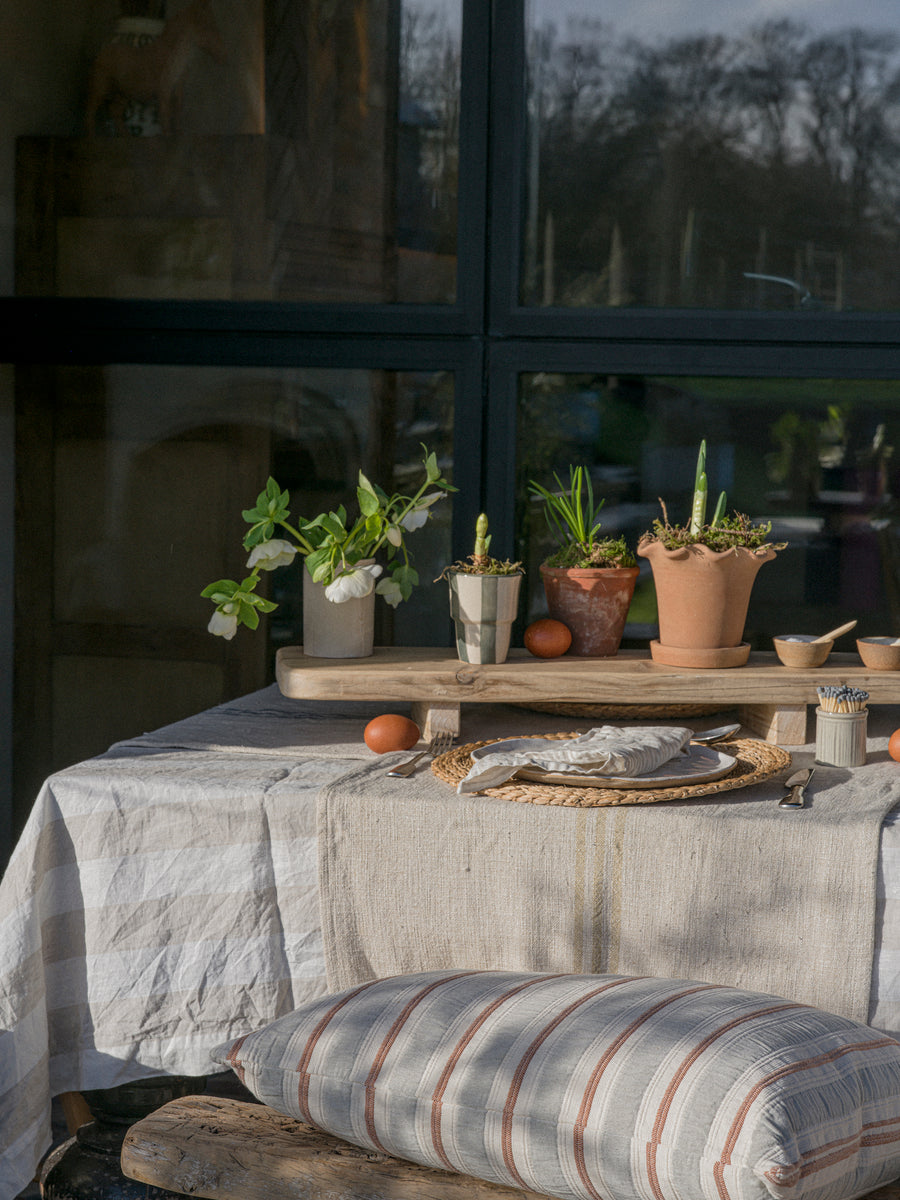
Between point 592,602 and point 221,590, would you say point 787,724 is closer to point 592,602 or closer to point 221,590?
point 592,602

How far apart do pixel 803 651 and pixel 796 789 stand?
0.35m

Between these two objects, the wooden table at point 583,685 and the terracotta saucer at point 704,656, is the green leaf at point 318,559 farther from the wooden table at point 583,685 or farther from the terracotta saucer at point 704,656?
the terracotta saucer at point 704,656

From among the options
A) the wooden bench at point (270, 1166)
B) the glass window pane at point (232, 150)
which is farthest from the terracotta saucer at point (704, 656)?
the glass window pane at point (232, 150)

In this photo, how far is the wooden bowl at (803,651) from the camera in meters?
1.73

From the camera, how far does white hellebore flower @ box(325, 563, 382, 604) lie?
1.75m

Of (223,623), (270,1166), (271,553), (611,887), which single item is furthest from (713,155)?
(270,1166)

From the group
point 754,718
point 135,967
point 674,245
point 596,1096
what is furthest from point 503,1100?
point 674,245

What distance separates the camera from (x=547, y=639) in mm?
1780

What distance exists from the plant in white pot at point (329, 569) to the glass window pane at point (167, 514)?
466 mm

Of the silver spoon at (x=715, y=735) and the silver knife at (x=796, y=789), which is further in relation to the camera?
the silver spoon at (x=715, y=735)

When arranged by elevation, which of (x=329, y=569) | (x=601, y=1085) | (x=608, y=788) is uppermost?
(x=329, y=569)

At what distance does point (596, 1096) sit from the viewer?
1.10 metres

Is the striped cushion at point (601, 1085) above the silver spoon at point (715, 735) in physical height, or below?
below

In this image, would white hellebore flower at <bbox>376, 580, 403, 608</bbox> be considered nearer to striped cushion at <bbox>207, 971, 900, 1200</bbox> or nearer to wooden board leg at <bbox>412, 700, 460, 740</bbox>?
wooden board leg at <bbox>412, 700, 460, 740</bbox>
